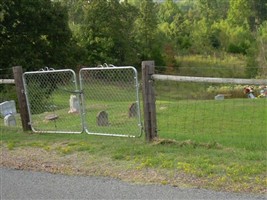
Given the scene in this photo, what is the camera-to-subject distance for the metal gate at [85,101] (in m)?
9.55

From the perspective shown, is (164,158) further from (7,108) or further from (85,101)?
(7,108)

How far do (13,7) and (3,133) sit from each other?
25151 mm

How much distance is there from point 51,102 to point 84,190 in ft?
31.8

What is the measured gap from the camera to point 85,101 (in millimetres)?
11734

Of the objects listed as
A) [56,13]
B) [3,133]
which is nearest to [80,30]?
[56,13]

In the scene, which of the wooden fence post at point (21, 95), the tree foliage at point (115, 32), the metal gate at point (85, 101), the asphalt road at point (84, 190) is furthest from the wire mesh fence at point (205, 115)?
the tree foliage at point (115, 32)

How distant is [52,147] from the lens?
7.47m

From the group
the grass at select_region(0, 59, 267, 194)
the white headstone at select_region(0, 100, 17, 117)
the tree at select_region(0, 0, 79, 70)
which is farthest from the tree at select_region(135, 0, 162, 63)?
the grass at select_region(0, 59, 267, 194)

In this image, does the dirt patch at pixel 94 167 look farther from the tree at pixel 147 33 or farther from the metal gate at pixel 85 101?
the tree at pixel 147 33

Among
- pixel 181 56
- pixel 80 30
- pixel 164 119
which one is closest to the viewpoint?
pixel 164 119

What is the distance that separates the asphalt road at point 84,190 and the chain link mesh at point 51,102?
317 cm

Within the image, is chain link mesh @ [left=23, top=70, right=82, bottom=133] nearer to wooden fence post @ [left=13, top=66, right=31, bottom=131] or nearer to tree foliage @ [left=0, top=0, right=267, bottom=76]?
wooden fence post @ [left=13, top=66, right=31, bottom=131]

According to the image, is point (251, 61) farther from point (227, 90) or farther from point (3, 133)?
point (3, 133)

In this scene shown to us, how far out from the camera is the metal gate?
31.3 feet
